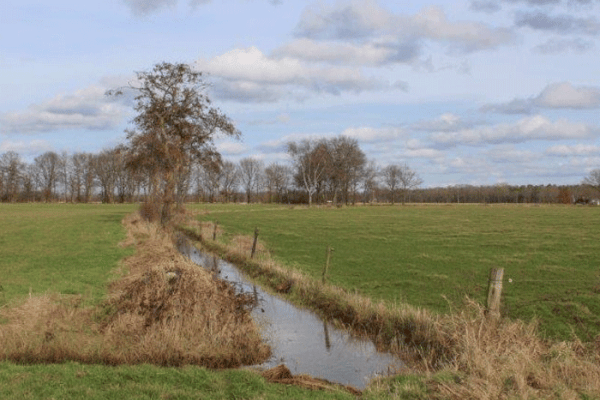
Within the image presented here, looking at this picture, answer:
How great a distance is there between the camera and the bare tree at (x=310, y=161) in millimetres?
118062

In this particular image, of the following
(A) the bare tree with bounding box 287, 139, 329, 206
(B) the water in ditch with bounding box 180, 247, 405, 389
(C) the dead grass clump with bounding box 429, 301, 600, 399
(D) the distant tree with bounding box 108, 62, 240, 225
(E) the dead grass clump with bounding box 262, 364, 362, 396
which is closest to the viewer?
(C) the dead grass clump with bounding box 429, 301, 600, 399

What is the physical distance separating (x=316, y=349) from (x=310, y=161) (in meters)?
106

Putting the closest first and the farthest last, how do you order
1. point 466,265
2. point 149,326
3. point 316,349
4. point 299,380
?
1. point 299,380
2. point 149,326
3. point 316,349
4. point 466,265

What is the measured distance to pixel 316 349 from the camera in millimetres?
13773

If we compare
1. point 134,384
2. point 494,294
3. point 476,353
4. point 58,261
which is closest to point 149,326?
point 134,384

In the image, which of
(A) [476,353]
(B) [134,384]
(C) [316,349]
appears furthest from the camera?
(C) [316,349]

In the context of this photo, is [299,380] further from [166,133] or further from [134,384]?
[166,133]

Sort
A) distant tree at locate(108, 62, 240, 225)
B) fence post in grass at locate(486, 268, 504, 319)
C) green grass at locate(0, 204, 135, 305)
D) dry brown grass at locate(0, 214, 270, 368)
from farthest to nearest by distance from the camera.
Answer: distant tree at locate(108, 62, 240, 225)
green grass at locate(0, 204, 135, 305)
fence post in grass at locate(486, 268, 504, 319)
dry brown grass at locate(0, 214, 270, 368)

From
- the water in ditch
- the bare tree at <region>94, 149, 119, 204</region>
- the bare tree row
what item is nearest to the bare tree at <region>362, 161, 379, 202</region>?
the bare tree row

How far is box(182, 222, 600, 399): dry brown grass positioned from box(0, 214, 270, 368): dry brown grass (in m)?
3.54

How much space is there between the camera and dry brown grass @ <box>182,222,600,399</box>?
8.57 meters

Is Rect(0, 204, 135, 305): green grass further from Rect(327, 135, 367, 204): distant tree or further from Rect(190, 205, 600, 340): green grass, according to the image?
Rect(327, 135, 367, 204): distant tree

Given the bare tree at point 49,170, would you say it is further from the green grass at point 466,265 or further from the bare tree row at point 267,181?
the green grass at point 466,265

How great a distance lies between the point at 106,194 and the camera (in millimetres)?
145250
